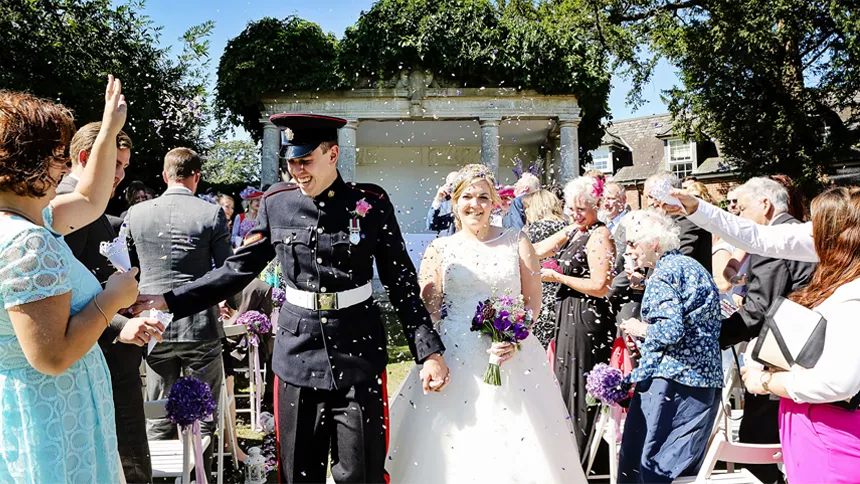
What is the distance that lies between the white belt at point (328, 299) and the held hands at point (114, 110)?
114 cm

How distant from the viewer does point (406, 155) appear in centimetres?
1991

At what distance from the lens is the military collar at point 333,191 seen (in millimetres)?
3123

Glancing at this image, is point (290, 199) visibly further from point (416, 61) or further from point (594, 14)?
point (594, 14)

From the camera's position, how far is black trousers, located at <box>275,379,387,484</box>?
9.53ft

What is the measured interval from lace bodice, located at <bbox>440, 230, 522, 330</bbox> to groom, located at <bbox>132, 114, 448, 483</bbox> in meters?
0.61

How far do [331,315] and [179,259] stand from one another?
5.93ft

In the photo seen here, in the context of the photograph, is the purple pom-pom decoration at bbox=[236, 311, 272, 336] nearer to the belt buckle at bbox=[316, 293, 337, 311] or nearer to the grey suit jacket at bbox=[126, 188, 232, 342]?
the grey suit jacket at bbox=[126, 188, 232, 342]

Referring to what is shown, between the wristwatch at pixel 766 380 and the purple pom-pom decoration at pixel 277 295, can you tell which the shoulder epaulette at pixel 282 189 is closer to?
the wristwatch at pixel 766 380

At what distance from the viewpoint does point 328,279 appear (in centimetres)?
302

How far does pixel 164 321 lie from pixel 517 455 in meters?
1.93

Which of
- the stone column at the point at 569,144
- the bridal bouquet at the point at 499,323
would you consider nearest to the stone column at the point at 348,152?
the stone column at the point at 569,144

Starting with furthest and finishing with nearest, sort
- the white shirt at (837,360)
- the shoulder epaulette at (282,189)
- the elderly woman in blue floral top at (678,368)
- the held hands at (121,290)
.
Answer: the elderly woman in blue floral top at (678,368) → the shoulder epaulette at (282,189) → the white shirt at (837,360) → the held hands at (121,290)

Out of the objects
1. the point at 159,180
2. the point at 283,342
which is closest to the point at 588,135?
the point at 159,180

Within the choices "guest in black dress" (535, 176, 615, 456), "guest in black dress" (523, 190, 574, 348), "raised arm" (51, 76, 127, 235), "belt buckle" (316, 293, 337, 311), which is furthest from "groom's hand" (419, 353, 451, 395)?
"guest in black dress" (523, 190, 574, 348)
